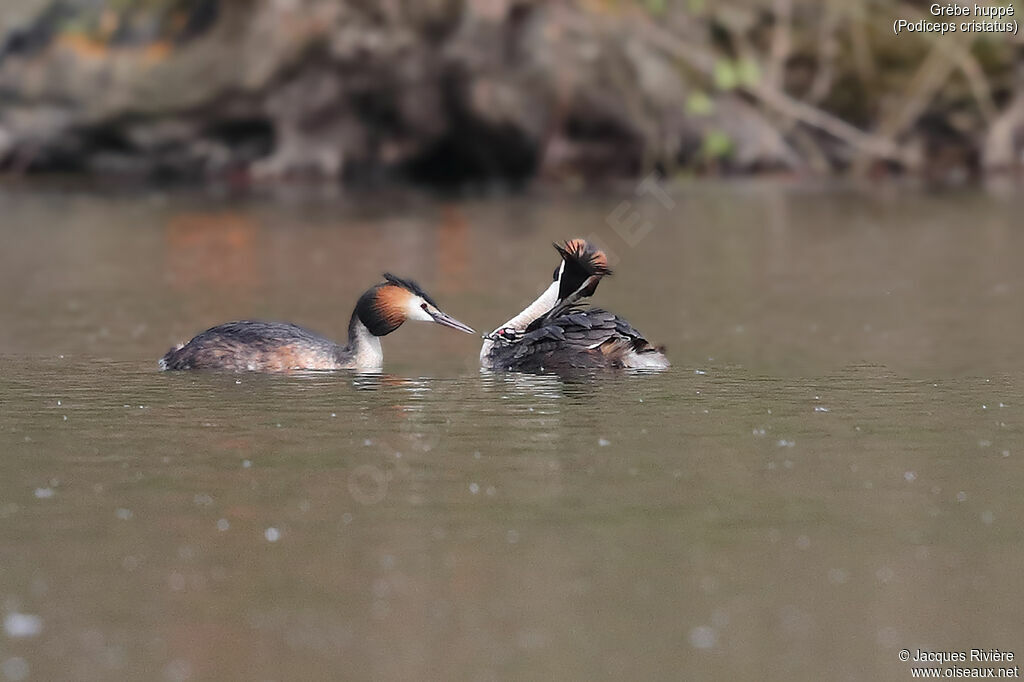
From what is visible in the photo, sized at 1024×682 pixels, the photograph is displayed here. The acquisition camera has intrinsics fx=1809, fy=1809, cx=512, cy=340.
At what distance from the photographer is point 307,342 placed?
13.1 metres

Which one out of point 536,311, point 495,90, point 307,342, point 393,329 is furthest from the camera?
point 495,90

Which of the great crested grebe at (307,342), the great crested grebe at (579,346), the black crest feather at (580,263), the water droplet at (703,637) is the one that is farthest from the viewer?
the black crest feather at (580,263)

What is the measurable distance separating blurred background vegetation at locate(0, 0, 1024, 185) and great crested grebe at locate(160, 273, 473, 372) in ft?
68.8

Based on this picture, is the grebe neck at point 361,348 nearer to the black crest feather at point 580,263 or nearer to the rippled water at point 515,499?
the rippled water at point 515,499

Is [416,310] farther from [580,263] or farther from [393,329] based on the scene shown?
[580,263]

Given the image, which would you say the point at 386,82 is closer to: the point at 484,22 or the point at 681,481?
the point at 484,22

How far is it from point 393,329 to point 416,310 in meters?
0.23

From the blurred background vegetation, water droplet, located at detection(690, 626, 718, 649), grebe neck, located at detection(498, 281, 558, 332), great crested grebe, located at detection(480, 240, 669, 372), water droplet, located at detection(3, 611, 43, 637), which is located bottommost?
water droplet, located at detection(690, 626, 718, 649)

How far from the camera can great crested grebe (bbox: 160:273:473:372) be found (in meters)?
13.0

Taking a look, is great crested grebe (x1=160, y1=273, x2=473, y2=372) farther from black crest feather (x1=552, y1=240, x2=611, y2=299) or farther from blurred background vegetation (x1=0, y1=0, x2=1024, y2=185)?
blurred background vegetation (x1=0, y1=0, x2=1024, y2=185)

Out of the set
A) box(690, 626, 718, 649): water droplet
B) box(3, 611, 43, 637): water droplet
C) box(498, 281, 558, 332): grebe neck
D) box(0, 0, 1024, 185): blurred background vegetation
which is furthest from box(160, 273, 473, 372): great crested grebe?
box(0, 0, 1024, 185): blurred background vegetation

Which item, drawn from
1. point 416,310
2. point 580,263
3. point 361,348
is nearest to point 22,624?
point 361,348

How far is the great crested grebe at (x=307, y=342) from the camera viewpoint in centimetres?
1302

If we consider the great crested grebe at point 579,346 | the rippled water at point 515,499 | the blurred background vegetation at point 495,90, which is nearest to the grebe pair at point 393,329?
the great crested grebe at point 579,346
